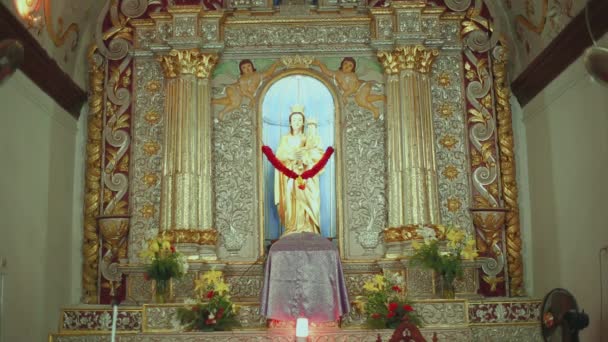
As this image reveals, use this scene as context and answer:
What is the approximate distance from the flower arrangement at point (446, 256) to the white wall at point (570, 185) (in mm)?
1178

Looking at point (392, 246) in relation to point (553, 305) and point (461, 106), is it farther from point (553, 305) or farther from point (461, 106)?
point (553, 305)

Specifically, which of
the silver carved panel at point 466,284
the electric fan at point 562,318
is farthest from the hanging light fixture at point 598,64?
the silver carved panel at point 466,284

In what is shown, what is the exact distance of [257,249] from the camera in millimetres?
12500

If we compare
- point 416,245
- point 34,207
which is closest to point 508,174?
point 416,245

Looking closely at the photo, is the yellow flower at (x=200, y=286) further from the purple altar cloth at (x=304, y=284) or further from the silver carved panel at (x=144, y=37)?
the silver carved panel at (x=144, y=37)

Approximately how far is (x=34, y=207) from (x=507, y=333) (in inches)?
256

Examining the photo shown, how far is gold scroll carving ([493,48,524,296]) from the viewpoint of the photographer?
12.5 m

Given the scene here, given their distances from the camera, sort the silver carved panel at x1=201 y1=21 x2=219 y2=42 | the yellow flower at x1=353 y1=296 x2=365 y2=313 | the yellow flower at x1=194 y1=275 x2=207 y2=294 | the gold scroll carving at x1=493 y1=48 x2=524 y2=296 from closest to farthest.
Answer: the yellow flower at x1=353 y1=296 x2=365 y2=313, the yellow flower at x1=194 y1=275 x2=207 y2=294, the gold scroll carving at x1=493 y1=48 x2=524 y2=296, the silver carved panel at x1=201 y1=21 x2=219 y2=42

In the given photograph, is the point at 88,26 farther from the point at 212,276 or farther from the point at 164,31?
the point at 212,276

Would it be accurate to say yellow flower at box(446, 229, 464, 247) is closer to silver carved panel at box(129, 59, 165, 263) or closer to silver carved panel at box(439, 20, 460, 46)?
silver carved panel at box(439, 20, 460, 46)

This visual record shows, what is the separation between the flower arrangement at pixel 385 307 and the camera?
10305mm

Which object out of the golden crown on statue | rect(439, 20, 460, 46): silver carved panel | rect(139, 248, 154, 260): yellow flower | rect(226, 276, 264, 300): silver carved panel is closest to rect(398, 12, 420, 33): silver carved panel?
rect(439, 20, 460, 46): silver carved panel

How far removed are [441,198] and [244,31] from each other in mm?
4017

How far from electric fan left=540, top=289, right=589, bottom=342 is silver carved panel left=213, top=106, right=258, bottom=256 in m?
4.84
